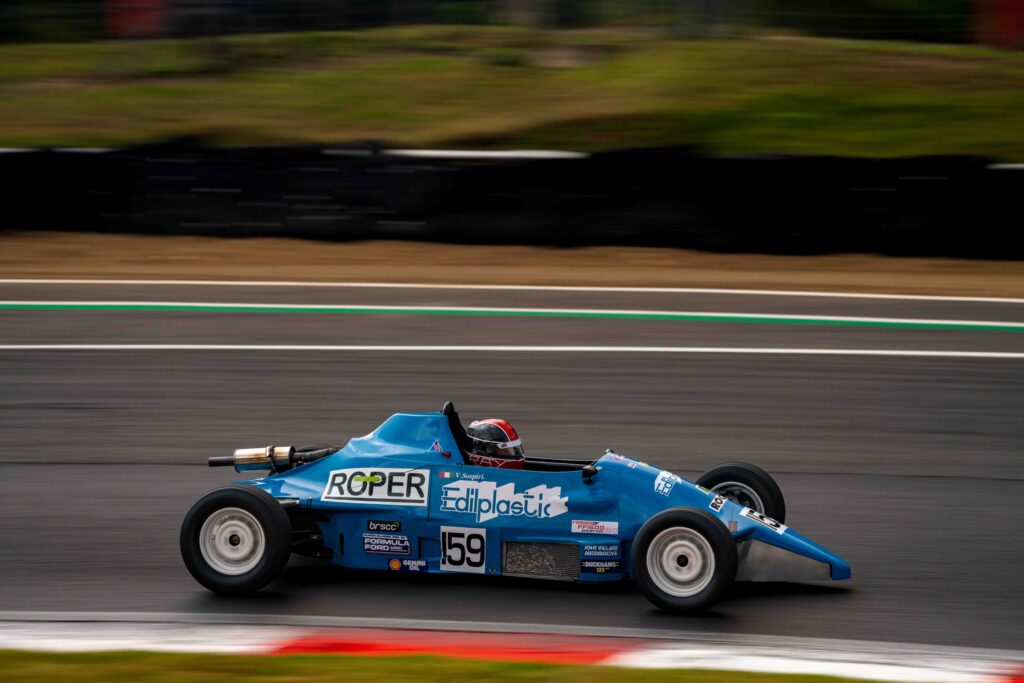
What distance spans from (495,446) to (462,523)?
1.49 ft

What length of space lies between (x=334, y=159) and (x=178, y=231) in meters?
2.31

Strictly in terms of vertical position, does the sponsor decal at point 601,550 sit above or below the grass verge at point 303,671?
above

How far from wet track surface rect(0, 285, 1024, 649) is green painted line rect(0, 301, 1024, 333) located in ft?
0.75

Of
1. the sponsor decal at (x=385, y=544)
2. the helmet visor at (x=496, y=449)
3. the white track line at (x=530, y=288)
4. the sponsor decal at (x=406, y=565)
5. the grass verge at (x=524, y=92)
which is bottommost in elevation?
the sponsor decal at (x=406, y=565)

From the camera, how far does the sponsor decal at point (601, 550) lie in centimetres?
575

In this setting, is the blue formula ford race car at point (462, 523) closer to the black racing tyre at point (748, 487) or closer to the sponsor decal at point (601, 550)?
the sponsor decal at point (601, 550)

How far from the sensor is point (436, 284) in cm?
1470

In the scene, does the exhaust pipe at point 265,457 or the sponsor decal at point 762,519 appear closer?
the sponsor decal at point 762,519

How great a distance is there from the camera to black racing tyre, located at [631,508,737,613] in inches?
212

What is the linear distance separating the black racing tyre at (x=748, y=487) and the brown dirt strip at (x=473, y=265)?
27.0ft

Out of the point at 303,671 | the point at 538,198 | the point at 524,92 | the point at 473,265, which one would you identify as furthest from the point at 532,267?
the point at 303,671

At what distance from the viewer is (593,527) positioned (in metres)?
5.77

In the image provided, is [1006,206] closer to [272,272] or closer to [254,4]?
[272,272]

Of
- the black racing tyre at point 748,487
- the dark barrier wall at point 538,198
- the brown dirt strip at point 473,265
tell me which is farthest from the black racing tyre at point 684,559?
the dark barrier wall at point 538,198
